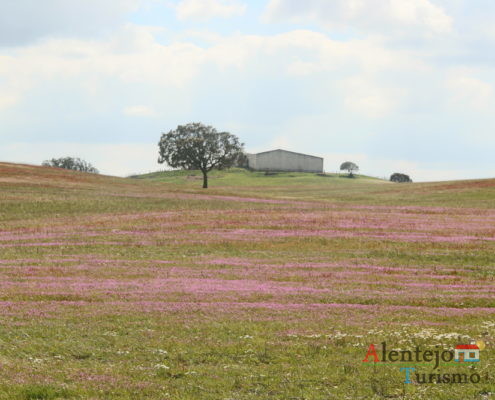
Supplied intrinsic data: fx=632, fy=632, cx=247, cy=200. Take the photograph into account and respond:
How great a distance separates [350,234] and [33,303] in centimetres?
2723

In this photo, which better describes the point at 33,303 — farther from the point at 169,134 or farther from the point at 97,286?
the point at 169,134

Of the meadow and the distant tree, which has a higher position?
the distant tree

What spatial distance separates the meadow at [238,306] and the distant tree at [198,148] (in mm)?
72388

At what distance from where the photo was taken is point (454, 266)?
33938 mm

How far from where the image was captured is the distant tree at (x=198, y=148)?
125 meters

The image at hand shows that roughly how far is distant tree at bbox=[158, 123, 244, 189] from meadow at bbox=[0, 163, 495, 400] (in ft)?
237

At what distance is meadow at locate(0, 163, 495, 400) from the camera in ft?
46.5

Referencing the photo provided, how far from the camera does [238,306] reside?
22.5 meters
